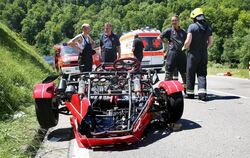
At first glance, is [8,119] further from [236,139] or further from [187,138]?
[236,139]

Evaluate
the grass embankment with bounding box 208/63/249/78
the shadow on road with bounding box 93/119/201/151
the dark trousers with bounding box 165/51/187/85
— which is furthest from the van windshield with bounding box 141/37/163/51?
the shadow on road with bounding box 93/119/201/151

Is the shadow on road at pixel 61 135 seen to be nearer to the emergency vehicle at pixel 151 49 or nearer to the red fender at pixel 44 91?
the red fender at pixel 44 91

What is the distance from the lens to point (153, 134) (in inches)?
267

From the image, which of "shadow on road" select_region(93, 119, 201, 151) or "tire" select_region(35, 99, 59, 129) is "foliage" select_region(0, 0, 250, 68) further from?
"tire" select_region(35, 99, 59, 129)

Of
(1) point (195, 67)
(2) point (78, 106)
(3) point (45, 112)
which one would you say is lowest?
(3) point (45, 112)

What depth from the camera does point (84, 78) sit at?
23.9 ft

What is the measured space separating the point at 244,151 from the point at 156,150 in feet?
3.72

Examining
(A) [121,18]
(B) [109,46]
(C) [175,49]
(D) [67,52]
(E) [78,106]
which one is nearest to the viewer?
(E) [78,106]

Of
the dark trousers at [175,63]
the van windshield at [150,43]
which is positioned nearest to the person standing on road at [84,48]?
the dark trousers at [175,63]

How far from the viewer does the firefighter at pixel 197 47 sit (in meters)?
10.1

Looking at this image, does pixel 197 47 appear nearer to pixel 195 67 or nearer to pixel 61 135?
pixel 195 67

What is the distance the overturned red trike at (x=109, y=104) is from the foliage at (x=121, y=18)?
73.5m

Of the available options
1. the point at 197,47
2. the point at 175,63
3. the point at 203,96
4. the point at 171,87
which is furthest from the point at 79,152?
the point at 175,63

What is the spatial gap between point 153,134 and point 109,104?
870 mm
